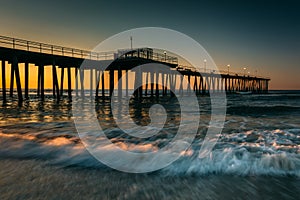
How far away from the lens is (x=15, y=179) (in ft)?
13.8

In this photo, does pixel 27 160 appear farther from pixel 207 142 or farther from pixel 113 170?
pixel 207 142

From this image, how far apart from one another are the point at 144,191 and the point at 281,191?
6.94 ft

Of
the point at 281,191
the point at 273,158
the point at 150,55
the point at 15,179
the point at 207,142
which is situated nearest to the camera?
the point at 281,191

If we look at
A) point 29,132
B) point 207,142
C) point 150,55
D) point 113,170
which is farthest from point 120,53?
point 113,170

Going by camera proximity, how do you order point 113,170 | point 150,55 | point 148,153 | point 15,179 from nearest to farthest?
point 15,179, point 113,170, point 148,153, point 150,55

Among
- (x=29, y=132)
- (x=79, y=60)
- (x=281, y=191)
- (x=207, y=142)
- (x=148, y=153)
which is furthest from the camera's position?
(x=79, y=60)

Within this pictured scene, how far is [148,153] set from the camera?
238 inches

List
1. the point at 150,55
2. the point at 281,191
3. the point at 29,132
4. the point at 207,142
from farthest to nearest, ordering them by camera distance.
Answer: the point at 150,55
the point at 29,132
the point at 207,142
the point at 281,191

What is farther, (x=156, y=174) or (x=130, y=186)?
(x=156, y=174)

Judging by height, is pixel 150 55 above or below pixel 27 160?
above

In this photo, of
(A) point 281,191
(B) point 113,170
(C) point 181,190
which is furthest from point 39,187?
(A) point 281,191

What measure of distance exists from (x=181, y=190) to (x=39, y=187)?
2281 millimetres

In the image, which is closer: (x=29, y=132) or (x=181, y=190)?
(x=181, y=190)

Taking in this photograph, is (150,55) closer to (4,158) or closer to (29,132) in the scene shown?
(29,132)
